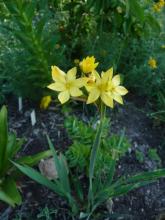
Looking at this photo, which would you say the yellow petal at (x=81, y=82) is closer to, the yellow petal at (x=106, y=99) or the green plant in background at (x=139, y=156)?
the yellow petal at (x=106, y=99)

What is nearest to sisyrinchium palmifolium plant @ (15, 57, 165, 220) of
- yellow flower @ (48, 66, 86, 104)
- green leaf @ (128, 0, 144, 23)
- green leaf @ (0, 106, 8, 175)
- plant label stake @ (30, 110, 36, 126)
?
yellow flower @ (48, 66, 86, 104)

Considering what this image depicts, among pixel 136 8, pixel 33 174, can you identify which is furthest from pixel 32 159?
pixel 136 8

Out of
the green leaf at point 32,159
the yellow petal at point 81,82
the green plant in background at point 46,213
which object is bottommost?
the green plant in background at point 46,213

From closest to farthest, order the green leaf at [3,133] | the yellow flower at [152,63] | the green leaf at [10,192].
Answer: the green leaf at [10,192], the green leaf at [3,133], the yellow flower at [152,63]

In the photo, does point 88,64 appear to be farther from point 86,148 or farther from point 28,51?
point 28,51

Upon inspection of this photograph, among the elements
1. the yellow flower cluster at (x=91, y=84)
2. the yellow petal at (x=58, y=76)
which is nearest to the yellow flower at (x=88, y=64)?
the yellow flower cluster at (x=91, y=84)

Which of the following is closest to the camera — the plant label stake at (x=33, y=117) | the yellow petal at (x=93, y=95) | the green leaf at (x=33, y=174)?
the yellow petal at (x=93, y=95)

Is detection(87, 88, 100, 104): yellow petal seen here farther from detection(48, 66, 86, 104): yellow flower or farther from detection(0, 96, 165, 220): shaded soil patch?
detection(0, 96, 165, 220): shaded soil patch
